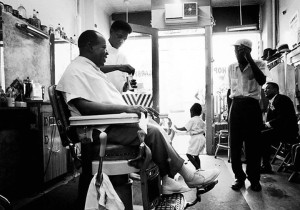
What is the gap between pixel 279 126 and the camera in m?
4.02

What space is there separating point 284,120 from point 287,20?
2.59 meters

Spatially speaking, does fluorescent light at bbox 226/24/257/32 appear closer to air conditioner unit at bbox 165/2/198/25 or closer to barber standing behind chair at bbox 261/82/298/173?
air conditioner unit at bbox 165/2/198/25

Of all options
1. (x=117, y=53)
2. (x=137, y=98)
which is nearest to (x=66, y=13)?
(x=137, y=98)

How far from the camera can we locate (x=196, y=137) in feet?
13.2

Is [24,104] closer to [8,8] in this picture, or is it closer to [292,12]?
[8,8]

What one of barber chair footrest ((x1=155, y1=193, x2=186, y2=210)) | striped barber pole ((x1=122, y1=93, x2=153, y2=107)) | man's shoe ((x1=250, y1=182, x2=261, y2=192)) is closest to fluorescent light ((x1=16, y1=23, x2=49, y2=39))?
striped barber pole ((x1=122, y1=93, x2=153, y2=107))

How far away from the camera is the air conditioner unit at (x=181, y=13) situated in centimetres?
561

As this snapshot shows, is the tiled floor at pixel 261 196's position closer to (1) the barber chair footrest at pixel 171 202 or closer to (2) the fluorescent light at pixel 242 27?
(1) the barber chair footrest at pixel 171 202

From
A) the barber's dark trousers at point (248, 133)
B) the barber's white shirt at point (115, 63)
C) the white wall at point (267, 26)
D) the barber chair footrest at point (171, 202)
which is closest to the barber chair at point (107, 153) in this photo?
the barber chair footrest at point (171, 202)

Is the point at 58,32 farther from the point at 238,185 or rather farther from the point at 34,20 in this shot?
the point at 238,185

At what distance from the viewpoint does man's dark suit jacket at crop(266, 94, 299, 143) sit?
387 centimetres

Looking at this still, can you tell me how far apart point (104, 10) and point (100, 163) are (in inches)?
260

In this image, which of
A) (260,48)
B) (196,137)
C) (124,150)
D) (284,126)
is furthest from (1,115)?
(260,48)

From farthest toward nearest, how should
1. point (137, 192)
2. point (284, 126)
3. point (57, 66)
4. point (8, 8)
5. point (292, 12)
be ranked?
point (292, 12) → point (57, 66) → point (284, 126) → point (8, 8) → point (137, 192)
